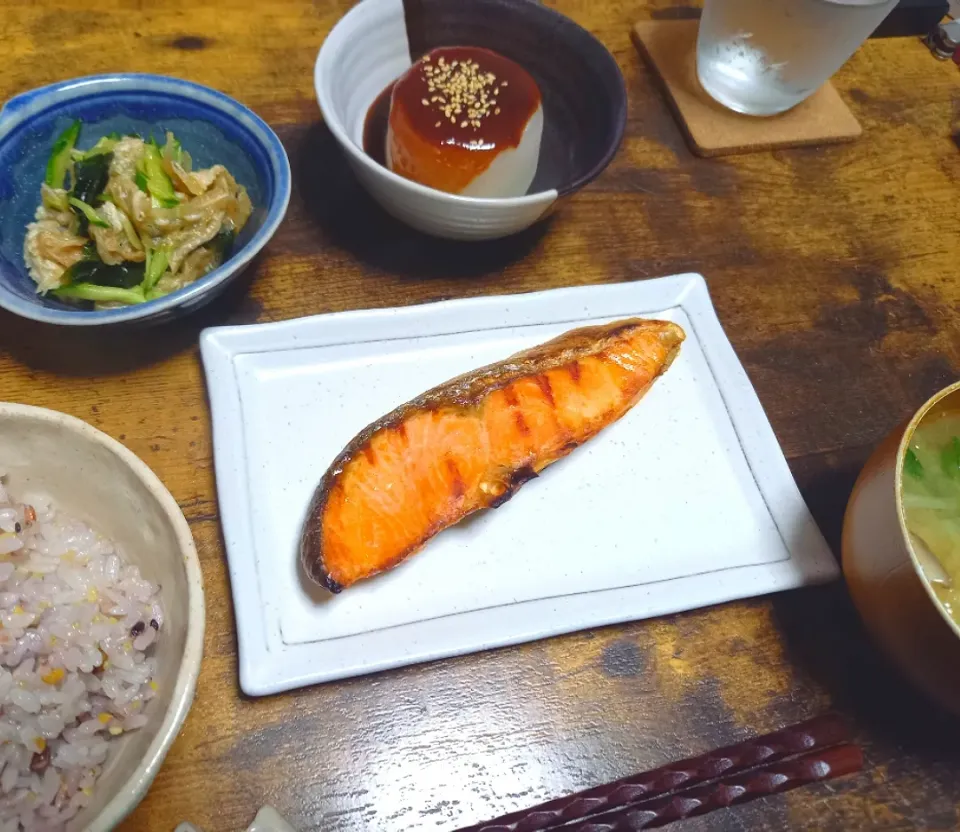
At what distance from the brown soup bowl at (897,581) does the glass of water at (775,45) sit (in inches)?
39.7

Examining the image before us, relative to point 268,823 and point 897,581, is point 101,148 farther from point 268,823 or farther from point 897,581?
point 897,581

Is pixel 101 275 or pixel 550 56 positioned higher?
pixel 550 56

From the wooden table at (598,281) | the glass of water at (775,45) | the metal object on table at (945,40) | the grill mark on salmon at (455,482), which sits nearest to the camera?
the wooden table at (598,281)

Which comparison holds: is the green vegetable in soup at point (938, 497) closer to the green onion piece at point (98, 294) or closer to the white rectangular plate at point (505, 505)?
the white rectangular plate at point (505, 505)

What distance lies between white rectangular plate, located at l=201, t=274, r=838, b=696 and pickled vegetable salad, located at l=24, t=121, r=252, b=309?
0.55 feet

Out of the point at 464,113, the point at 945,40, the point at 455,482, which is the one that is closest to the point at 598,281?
the point at 464,113

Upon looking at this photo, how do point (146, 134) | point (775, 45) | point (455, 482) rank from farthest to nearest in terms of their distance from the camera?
point (775, 45)
point (146, 134)
point (455, 482)

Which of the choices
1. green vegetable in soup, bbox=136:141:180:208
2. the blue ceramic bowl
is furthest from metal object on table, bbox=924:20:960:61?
green vegetable in soup, bbox=136:141:180:208

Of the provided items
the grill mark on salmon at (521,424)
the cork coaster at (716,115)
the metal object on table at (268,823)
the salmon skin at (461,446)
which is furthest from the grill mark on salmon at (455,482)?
the cork coaster at (716,115)

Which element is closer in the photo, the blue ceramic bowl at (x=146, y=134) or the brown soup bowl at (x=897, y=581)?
the brown soup bowl at (x=897, y=581)

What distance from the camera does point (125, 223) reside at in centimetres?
142

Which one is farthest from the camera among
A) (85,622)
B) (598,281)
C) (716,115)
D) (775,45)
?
(716,115)

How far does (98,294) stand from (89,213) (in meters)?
0.17

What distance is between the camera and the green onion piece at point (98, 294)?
136 centimetres
